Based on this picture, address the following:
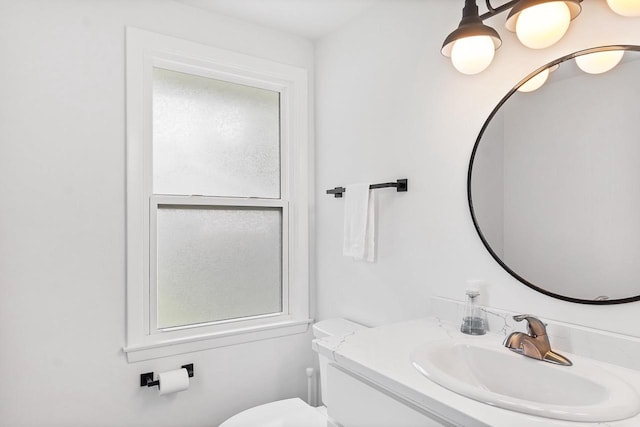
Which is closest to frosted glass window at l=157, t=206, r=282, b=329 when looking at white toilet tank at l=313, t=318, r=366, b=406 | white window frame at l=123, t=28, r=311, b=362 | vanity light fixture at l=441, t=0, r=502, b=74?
white window frame at l=123, t=28, r=311, b=362

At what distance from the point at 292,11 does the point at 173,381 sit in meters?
1.80

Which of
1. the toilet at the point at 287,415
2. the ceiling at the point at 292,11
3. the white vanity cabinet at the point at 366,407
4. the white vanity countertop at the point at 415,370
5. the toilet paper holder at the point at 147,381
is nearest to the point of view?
the white vanity countertop at the point at 415,370

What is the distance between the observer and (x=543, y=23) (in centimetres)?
113

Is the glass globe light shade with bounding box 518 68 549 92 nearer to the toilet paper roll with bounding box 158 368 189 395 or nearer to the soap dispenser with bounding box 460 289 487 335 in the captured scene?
the soap dispenser with bounding box 460 289 487 335

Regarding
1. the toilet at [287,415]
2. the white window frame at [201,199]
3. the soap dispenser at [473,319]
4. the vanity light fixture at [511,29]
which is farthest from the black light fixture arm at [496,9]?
the toilet at [287,415]

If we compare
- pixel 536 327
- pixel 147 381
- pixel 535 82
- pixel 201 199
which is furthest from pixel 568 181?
pixel 147 381

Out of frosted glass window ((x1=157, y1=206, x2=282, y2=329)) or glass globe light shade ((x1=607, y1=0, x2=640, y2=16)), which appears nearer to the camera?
glass globe light shade ((x1=607, y1=0, x2=640, y2=16))

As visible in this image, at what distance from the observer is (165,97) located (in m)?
1.97

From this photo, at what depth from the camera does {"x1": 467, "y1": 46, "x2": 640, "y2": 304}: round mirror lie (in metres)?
1.08

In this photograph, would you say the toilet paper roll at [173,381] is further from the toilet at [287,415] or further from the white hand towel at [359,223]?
the white hand towel at [359,223]

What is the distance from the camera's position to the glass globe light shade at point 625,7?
3.38 feet

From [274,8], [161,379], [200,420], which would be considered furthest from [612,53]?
[200,420]

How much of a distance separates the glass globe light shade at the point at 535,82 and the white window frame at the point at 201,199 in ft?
4.04

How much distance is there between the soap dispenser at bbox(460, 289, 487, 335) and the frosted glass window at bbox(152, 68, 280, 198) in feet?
4.06
